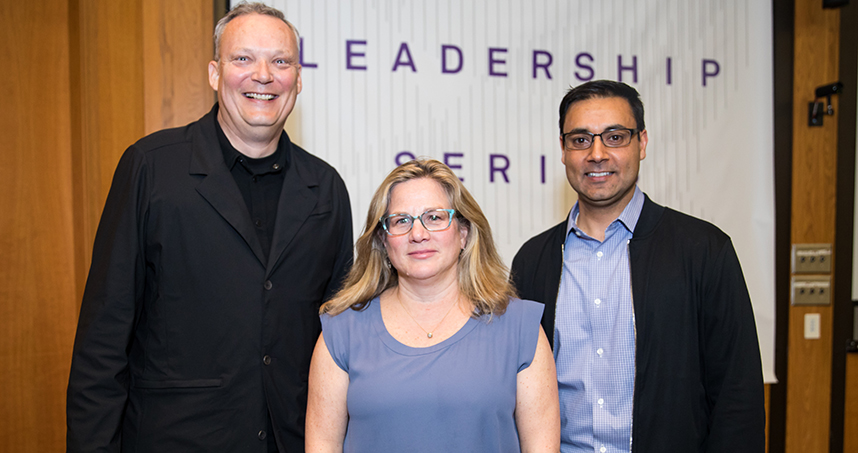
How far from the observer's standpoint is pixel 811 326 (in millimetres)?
2826

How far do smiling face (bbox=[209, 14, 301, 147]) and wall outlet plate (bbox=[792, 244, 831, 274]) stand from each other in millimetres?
2556

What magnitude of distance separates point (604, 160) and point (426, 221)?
1.96 ft

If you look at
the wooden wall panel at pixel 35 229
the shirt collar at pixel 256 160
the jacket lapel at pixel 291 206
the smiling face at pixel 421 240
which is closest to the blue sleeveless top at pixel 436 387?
the smiling face at pixel 421 240

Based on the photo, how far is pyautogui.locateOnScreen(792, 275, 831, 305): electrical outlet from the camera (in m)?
2.81

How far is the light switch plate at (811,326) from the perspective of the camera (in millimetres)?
2822

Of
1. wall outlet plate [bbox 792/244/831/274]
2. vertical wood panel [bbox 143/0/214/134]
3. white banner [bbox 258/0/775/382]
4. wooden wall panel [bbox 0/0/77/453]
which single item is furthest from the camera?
wall outlet plate [bbox 792/244/831/274]

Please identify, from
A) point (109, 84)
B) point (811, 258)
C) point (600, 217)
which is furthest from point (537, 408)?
point (811, 258)

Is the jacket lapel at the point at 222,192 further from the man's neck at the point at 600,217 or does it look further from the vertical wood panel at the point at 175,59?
the man's neck at the point at 600,217

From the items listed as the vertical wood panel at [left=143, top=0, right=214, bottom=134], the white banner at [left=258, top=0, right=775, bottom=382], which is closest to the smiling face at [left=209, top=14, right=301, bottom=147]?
the vertical wood panel at [left=143, top=0, right=214, bottom=134]

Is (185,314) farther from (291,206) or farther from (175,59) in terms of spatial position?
(175,59)

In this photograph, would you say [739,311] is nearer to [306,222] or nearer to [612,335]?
[612,335]

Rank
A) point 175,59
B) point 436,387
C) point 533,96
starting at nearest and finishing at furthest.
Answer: point 436,387 → point 175,59 → point 533,96

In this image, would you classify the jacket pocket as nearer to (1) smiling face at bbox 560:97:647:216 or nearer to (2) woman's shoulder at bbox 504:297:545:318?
(2) woman's shoulder at bbox 504:297:545:318

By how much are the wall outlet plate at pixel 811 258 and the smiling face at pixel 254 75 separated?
101 inches
